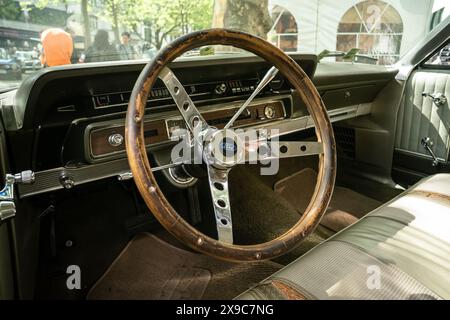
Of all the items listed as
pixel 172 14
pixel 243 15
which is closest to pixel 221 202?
pixel 172 14

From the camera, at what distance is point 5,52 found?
1.29m

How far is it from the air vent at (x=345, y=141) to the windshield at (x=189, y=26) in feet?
1.68

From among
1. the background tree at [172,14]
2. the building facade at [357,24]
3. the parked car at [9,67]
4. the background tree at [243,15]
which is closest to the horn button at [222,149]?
the parked car at [9,67]

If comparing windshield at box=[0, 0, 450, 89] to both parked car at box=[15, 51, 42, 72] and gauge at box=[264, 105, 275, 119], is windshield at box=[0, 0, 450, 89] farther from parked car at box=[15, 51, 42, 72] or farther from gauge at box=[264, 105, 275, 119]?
gauge at box=[264, 105, 275, 119]

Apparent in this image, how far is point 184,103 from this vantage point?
113 cm

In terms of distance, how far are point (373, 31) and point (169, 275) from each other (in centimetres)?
283

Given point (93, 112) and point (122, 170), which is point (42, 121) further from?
point (122, 170)

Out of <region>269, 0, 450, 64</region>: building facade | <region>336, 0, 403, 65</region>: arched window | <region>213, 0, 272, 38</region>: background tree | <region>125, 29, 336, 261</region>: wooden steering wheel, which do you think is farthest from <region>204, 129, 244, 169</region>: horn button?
<region>336, 0, 403, 65</region>: arched window

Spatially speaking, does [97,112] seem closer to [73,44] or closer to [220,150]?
[73,44]

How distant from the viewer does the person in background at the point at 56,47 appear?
1.38 metres

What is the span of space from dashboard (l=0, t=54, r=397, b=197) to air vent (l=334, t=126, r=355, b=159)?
3.68ft

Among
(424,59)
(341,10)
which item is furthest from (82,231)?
(341,10)

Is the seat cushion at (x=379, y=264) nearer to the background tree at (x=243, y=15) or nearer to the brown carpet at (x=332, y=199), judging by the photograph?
the brown carpet at (x=332, y=199)

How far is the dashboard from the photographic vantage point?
1.24 meters
